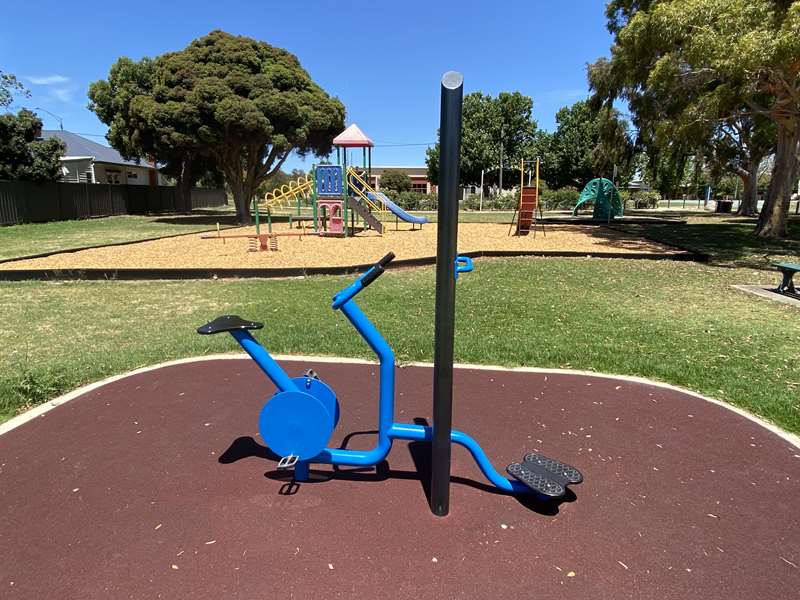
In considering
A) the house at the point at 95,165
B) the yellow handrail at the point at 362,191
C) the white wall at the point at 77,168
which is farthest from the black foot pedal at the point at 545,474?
the white wall at the point at 77,168

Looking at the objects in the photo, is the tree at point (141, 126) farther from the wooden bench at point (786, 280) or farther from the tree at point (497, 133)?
the tree at point (497, 133)

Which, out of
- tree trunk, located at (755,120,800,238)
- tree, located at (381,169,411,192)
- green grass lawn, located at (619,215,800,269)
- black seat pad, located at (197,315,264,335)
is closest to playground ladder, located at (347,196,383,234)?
green grass lawn, located at (619,215,800,269)

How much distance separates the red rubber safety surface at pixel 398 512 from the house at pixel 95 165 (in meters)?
37.3

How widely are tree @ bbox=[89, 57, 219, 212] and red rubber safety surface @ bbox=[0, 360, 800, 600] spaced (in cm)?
2113

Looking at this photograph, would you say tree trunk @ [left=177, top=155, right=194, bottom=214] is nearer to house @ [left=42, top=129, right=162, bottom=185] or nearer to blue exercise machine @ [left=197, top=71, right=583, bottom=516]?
house @ [left=42, top=129, right=162, bottom=185]

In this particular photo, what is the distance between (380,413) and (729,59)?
1135cm

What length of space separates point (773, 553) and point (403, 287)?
21.3ft

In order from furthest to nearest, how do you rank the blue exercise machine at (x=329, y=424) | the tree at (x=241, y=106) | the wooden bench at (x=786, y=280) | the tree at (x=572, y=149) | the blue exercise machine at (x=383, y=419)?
1. the tree at (x=572, y=149)
2. the tree at (x=241, y=106)
3. the wooden bench at (x=786, y=280)
4. the blue exercise machine at (x=329, y=424)
5. the blue exercise machine at (x=383, y=419)

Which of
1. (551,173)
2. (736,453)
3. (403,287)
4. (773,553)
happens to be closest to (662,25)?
(403,287)

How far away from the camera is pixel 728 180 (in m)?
69.4

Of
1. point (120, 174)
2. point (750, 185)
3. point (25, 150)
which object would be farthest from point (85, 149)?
point (750, 185)

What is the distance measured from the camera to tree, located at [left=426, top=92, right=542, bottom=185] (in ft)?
167

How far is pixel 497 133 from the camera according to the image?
51469 mm

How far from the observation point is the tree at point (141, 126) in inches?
845
